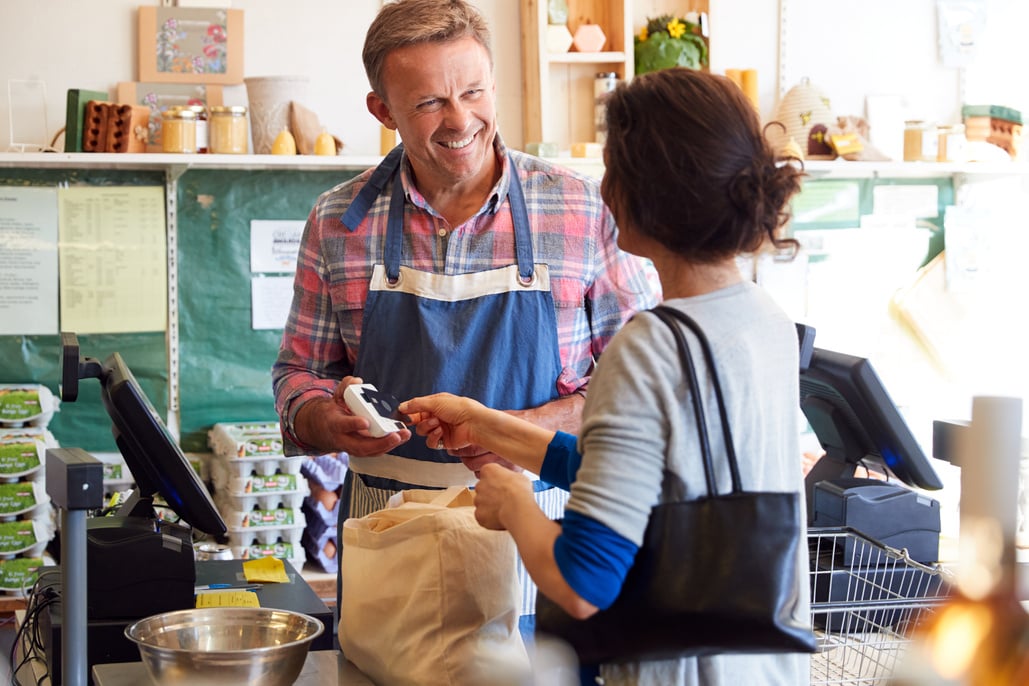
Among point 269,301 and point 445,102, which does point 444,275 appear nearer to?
point 445,102

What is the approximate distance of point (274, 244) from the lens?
3607mm

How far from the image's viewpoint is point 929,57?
4.12 m

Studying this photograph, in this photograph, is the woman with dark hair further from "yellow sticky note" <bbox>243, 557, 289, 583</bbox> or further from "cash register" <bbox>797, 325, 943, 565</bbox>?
"yellow sticky note" <bbox>243, 557, 289, 583</bbox>

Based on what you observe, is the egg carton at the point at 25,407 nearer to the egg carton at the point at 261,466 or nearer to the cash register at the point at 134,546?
the egg carton at the point at 261,466

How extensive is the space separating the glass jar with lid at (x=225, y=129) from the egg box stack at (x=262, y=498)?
84 cm

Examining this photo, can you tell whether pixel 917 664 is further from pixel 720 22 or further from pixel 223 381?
pixel 720 22

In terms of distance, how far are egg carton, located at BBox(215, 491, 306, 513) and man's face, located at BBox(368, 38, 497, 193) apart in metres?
1.66

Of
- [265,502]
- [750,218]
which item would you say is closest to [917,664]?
[750,218]

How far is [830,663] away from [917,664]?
4.36 ft

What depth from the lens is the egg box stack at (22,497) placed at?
121 inches

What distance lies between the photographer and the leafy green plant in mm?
3656

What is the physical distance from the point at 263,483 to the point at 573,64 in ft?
5.50

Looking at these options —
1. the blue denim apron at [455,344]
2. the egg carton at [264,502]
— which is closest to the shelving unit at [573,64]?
the egg carton at [264,502]

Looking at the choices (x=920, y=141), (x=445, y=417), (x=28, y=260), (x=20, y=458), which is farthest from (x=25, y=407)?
(x=920, y=141)
